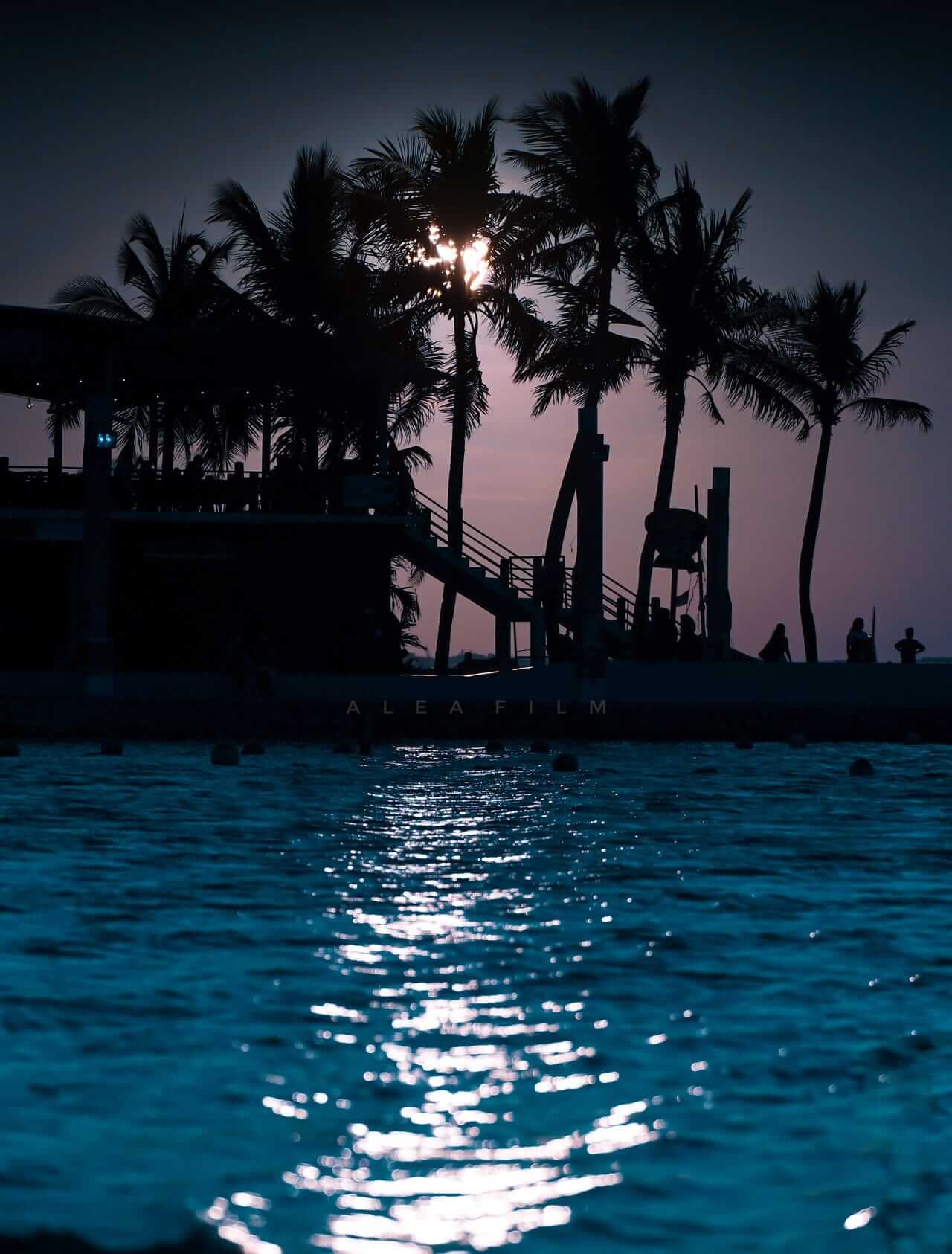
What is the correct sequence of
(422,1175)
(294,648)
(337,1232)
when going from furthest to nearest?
(294,648) < (422,1175) < (337,1232)

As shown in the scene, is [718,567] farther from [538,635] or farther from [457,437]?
[457,437]

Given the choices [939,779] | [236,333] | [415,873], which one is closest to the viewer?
[415,873]

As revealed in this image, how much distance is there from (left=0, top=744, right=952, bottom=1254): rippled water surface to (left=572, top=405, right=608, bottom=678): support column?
12.8 meters

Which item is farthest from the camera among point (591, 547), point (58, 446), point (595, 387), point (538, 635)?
point (595, 387)

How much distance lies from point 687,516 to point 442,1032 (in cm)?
2326

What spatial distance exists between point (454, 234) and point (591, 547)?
13518 mm

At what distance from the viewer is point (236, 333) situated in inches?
1077

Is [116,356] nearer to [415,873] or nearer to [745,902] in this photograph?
[415,873]

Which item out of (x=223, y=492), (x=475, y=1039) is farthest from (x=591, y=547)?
(x=475, y=1039)

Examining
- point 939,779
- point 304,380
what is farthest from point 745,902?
point 304,380

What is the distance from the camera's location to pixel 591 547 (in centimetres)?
2581

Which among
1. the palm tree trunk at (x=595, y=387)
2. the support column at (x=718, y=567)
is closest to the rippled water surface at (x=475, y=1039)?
the support column at (x=718, y=567)

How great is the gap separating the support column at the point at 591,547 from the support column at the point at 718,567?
2.78 meters

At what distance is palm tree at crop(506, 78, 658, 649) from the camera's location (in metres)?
36.2
